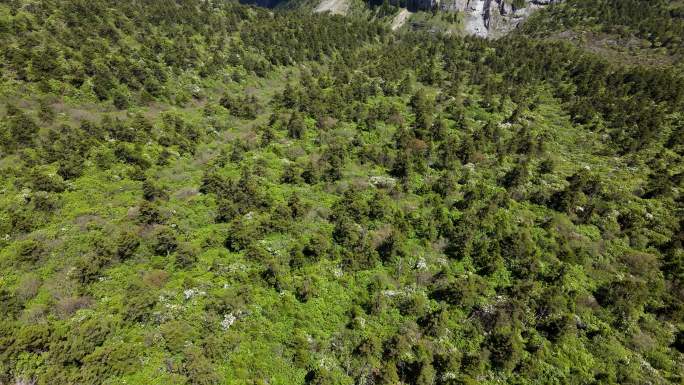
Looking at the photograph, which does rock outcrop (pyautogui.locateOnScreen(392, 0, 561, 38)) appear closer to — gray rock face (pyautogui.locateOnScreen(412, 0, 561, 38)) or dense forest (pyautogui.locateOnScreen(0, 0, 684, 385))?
gray rock face (pyautogui.locateOnScreen(412, 0, 561, 38))

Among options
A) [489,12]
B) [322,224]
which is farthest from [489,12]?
[322,224]

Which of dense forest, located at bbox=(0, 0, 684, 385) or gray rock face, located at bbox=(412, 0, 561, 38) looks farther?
gray rock face, located at bbox=(412, 0, 561, 38)

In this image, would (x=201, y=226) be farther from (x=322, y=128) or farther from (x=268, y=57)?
(x=268, y=57)

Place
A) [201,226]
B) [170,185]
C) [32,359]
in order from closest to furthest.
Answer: [32,359], [201,226], [170,185]

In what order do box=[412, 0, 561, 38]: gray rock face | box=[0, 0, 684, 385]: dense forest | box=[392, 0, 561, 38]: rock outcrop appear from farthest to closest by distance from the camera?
1. box=[412, 0, 561, 38]: gray rock face
2. box=[392, 0, 561, 38]: rock outcrop
3. box=[0, 0, 684, 385]: dense forest

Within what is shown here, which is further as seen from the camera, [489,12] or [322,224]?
[489,12]

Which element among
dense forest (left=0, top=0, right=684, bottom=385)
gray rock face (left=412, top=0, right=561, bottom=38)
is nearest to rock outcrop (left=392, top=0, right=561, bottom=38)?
gray rock face (left=412, top=0, right=561, bottom=38)

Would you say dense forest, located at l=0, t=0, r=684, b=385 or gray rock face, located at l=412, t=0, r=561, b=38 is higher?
gray rock face, located at l=412, t=0, r=561, b=38

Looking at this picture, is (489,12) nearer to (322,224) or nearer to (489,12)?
(489,12)

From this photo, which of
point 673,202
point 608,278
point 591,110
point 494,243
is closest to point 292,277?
point 494,243
